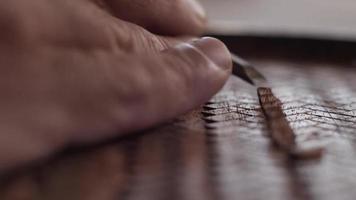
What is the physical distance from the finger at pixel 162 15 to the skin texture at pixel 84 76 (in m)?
0.04

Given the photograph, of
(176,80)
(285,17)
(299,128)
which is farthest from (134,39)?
(285,17)

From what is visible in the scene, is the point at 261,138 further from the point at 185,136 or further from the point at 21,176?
the point at 21,176

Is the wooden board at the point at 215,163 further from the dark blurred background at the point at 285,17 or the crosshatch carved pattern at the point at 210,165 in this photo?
the dark blurred background at the point at 285,17

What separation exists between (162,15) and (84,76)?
201mm

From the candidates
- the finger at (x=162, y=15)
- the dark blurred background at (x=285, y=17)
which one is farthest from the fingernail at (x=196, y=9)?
the dark blurred background at (x=285, y=17)

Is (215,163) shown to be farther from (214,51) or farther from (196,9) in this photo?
(196,9)

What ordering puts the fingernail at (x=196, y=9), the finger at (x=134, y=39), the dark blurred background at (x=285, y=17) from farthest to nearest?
the dark blurred background at (x=285, y=17) < the fingernail at (x=196, y=9) < the finger at (x=134, y=39)

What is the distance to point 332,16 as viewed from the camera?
1.21 m

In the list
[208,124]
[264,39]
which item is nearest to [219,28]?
[264,39]

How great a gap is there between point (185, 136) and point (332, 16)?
809 mm

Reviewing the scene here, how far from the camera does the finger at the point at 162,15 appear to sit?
0.59 meters

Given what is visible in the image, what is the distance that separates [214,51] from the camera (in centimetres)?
53

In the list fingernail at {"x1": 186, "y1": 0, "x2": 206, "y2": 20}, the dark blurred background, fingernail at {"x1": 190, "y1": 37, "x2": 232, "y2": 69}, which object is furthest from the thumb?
the dark blurred background

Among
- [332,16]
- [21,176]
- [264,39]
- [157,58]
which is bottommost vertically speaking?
[21,176]
